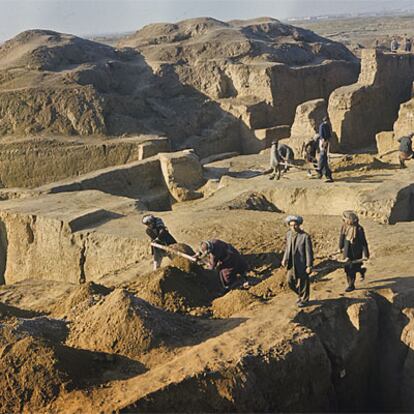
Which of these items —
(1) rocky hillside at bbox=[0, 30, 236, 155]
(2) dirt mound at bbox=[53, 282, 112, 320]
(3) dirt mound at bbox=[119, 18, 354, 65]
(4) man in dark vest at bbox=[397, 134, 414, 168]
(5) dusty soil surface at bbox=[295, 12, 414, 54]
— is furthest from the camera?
(5) dusty soil surface at bbox=[295, 12, 414, 54]

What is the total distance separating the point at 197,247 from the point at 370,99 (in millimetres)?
12491

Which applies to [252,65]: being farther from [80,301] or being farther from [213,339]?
[213,339]

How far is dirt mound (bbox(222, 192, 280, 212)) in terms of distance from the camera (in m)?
11.1

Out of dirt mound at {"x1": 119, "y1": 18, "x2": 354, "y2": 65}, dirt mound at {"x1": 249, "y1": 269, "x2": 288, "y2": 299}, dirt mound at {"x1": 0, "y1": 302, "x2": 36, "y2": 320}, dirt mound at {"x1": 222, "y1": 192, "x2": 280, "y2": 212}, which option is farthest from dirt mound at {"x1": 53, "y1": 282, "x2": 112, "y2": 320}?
dirt mound at {"x1": 119, "y1": 18, "x2": 354, "y2": 65}

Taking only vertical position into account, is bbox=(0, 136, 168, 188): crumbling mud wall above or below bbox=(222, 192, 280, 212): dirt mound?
above

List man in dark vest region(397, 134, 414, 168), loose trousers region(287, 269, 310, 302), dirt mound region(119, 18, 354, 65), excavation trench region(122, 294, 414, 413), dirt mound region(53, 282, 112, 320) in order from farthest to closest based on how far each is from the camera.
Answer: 1. dirt mound region(119, 18, 354, 65)
2. man in dark vest region(397, 134, 414, 168)
3. dirt mound region(53, 282, 112, 320)
4. loose trousers region(287, 269, 310, 302)
5. excavation trench region(122, 294, 414, 413)

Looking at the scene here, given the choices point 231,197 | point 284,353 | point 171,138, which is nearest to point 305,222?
point 231,197

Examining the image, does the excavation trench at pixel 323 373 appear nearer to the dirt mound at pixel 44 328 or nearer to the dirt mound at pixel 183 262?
the dirt mound at pixel 44 328

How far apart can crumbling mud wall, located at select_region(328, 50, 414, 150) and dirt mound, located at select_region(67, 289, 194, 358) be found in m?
Answer: 14.2

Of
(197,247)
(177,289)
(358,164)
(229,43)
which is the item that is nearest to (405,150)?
(358,164)

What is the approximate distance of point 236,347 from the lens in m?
5.02

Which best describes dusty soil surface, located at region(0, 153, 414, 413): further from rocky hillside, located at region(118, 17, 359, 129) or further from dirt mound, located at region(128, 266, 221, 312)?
rocky hillside, located at region(118, 17, 359, 129)

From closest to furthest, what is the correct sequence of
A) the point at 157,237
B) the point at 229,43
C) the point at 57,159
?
the point at 157,237, the point at 57,159, the point at 229,43

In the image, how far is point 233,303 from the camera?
632cm
